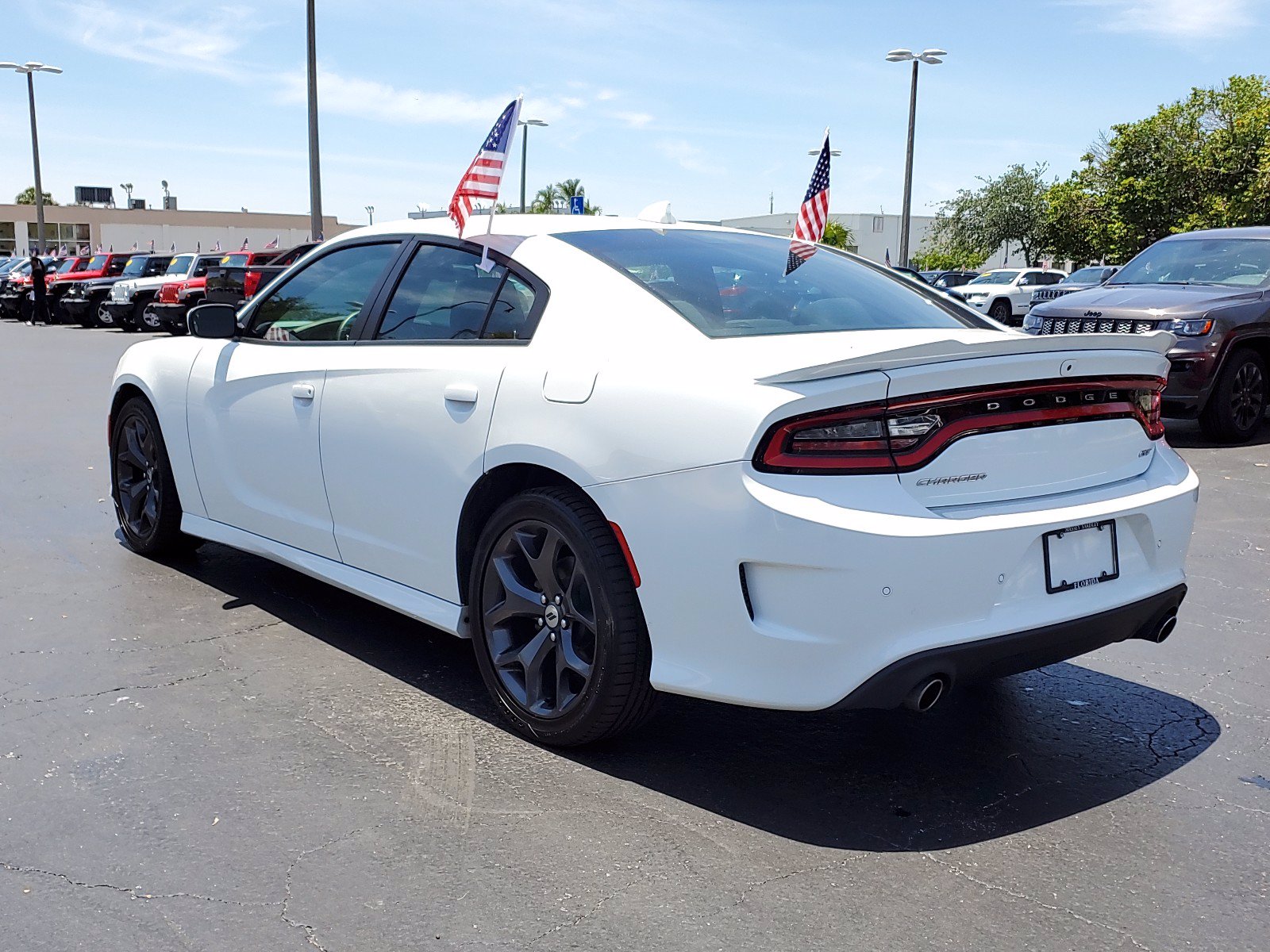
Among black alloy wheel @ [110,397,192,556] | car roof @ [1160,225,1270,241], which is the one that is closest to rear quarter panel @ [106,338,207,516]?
black alloy wheel @ [110,397,192,556]

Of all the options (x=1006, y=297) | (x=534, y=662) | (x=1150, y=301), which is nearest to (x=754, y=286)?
(x=534, y=662)

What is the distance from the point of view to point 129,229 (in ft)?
287

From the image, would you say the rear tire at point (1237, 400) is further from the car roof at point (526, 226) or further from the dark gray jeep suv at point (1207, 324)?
the car roof at point (526, 226)

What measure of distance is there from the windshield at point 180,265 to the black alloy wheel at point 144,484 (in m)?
A: 24.5

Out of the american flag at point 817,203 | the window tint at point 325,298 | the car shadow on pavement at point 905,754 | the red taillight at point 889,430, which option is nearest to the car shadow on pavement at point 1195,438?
the american flag at point 817,203

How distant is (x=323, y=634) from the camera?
487 centimetres

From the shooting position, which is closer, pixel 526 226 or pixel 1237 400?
pixel 526 226

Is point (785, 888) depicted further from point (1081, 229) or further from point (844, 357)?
point (1081, 229)

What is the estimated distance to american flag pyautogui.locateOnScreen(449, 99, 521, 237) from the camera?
4.34 m

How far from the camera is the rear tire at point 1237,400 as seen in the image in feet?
33.9

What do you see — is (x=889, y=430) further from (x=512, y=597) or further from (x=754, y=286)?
(x=512, y=597)

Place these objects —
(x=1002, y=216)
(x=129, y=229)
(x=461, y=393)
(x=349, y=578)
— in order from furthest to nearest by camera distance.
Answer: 1. (x=129, y=229)
2. (x=1002, y=216)
3. (x=349, y=578)
4. (x=461, y=393)

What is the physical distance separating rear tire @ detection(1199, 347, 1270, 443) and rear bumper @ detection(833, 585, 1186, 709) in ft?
24.9

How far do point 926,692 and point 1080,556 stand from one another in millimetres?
606
